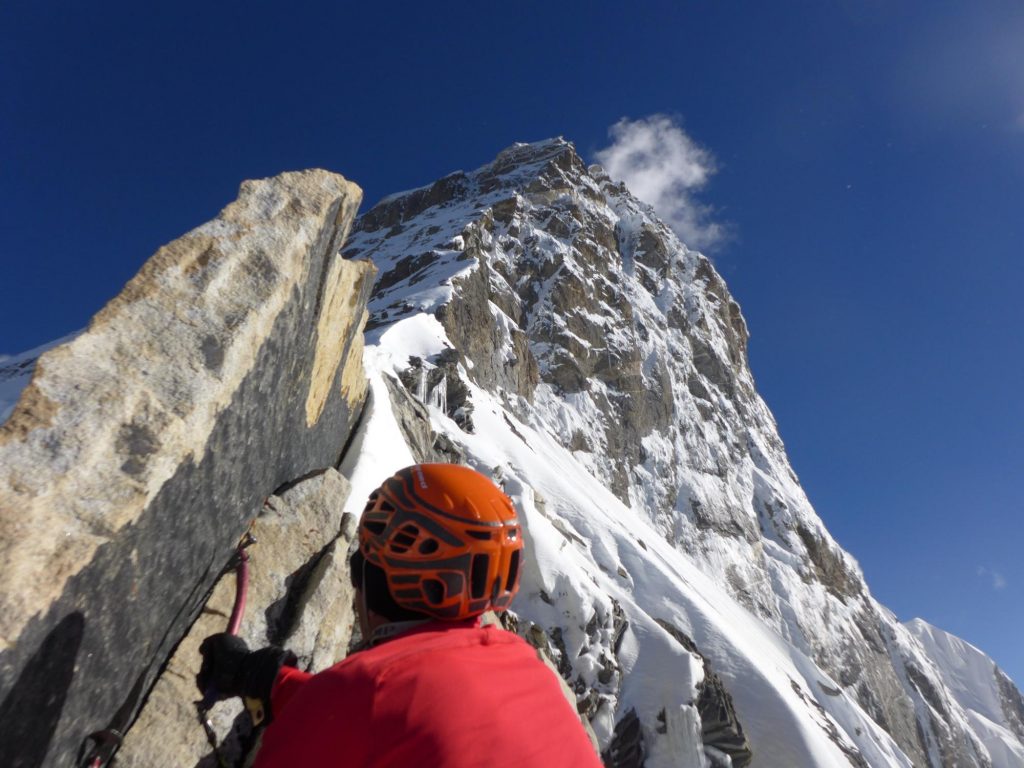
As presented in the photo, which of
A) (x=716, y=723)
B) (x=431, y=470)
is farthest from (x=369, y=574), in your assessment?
(x=716, y=723)

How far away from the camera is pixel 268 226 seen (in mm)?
3877

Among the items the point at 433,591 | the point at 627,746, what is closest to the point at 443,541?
the point at 433,591

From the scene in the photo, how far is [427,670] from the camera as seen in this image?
4.86 feet

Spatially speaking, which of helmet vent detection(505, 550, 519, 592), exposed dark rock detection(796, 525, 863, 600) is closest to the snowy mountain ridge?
exposed dark rock detection(796, 525, 863, 600)

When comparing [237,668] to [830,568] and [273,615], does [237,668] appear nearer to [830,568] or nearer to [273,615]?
[273,615]

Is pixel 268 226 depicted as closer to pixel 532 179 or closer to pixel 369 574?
pixel 369 574

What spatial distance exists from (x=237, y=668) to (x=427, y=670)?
1.53 m

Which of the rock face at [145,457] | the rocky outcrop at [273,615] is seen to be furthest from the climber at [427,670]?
the rocky outcrop at [273,615]

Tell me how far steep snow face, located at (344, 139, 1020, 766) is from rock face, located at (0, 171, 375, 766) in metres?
2.80

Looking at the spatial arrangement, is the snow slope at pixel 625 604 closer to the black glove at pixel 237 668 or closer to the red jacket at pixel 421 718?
the black glove at pixel 237 668

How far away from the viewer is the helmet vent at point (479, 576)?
7.11 feet

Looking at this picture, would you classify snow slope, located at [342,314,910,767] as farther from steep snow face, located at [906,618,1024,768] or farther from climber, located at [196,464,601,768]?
steep snow face, located at [906,618,1024,768]

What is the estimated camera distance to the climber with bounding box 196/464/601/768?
138cm

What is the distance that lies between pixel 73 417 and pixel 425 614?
162cm
